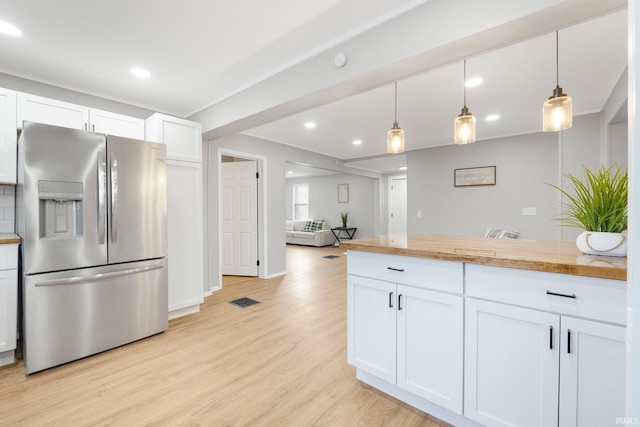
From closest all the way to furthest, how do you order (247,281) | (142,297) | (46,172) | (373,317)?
1. (373,317)
2. (46,172)
3. (142,297)
4. (247,281)

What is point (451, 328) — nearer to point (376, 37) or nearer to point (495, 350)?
point (495, 350)

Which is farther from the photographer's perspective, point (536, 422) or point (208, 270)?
point (208, 270)

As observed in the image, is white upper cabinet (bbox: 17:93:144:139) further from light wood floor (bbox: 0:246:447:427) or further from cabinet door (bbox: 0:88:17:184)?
light wood floor (bbox: 0:246:447:427)

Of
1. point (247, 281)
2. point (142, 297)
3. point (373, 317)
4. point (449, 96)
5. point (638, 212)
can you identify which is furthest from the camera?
point (247, 281)

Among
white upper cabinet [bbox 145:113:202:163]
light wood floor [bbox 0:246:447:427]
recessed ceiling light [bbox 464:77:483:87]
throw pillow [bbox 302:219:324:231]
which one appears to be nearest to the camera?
light wood floor [bbox 0:246:447:427]

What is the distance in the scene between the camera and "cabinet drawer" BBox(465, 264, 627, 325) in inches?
44.0

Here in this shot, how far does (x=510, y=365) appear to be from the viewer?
1.35 meters

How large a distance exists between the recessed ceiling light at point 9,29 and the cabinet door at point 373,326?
9.51 ft

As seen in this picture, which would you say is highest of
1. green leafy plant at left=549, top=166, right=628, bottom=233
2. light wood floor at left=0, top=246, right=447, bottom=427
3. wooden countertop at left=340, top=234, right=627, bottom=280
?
green leafy plant at left=549, top=166, right=628, bottom=233

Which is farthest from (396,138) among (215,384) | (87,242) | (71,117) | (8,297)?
(8,297)

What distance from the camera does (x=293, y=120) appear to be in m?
3.94

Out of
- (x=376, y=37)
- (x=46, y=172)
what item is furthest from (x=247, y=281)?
(x=376, y=37)

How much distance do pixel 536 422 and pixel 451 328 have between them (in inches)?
19.4

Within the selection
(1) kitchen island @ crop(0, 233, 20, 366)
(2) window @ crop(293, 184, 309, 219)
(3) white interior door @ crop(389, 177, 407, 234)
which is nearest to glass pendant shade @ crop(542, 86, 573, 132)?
(1) kitchen island @ crop(0, 233, 20, 366)
